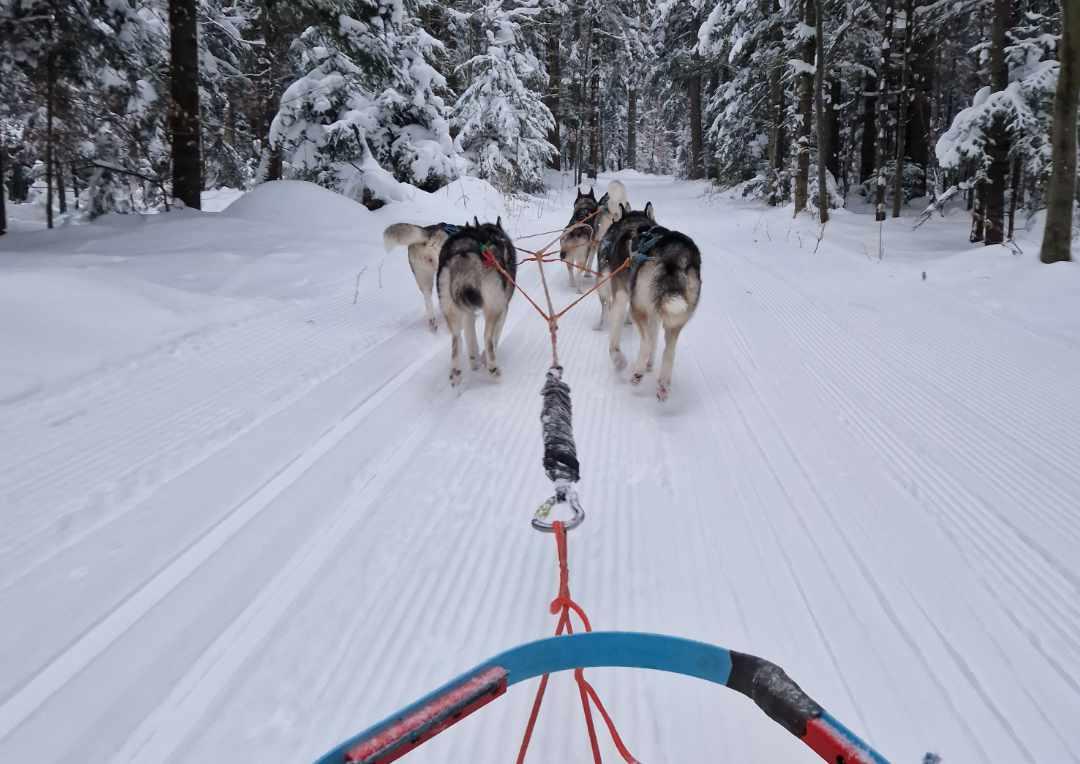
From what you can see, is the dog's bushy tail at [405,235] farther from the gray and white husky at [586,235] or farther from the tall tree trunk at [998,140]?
the tall tree trunk at [998,140]

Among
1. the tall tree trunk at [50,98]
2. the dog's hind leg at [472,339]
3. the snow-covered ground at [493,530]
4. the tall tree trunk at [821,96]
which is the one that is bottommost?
the snow-covered ground at [493,530]

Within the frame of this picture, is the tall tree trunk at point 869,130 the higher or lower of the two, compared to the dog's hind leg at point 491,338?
higher

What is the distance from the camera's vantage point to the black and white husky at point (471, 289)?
484cm

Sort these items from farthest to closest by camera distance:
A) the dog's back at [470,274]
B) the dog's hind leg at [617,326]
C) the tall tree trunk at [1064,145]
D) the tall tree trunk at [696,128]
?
the tall tree trunk at [696,128], the tall tree trunk at [1064,145], the dog's hind leg at [617,326], the dog's back at [470,274]

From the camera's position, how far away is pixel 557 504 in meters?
2.13

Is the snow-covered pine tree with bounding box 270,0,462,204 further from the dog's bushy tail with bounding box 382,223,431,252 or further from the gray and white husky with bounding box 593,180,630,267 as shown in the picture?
the dog's bushy tail with bounding box 382,223,431,252

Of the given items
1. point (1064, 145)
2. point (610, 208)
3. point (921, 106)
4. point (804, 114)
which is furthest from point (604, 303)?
point (921, 106)

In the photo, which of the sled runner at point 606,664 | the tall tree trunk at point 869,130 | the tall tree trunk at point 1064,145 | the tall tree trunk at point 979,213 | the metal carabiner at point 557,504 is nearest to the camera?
the sled runner at point 606,664

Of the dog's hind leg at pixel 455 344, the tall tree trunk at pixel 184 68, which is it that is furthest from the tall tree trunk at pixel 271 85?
the dog's hind leg at pixel 455 344

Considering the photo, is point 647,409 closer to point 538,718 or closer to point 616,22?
point 538,718

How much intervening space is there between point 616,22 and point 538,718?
1353 inches

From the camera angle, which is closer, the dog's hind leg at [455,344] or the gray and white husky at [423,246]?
the dog's hind leg at [455,344]

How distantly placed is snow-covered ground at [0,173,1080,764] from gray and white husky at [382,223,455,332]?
779 millimetres

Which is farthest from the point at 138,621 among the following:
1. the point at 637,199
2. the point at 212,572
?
the point at 637,199
